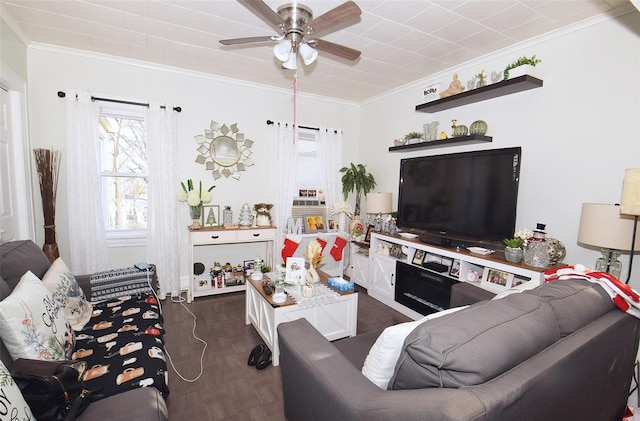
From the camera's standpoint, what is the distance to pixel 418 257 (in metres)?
3.03

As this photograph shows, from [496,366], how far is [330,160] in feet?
12.0

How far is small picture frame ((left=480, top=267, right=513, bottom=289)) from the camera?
231 centimetres

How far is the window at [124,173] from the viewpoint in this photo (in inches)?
129

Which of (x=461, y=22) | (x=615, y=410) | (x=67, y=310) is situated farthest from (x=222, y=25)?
(x=615, y=410)

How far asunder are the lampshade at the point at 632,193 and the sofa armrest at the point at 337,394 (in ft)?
4.94

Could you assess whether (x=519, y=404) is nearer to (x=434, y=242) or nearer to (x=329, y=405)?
(x=329, y=405)

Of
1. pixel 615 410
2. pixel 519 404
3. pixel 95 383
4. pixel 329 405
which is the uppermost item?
pixel 519 404

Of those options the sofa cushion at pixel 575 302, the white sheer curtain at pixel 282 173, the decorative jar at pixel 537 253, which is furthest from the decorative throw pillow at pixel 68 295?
the decorative jar at pixel 537 253

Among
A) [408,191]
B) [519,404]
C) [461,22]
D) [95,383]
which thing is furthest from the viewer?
[408,191]

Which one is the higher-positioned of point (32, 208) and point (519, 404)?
point (32, 208)

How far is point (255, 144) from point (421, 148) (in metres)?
2.11

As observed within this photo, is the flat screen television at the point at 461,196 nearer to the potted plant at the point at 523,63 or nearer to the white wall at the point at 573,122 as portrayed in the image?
the white wall at the point at 573,122

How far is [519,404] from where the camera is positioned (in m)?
0.83

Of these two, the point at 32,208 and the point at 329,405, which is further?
the point at 32,208
